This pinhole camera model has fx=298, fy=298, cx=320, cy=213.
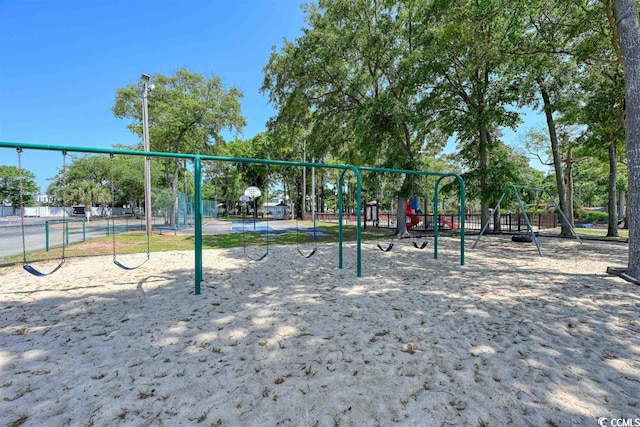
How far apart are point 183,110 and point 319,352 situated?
57.5 feet

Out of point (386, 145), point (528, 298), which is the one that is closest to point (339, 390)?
point (528, 298)

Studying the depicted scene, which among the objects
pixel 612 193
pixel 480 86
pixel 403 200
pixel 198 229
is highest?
pixel 480 86

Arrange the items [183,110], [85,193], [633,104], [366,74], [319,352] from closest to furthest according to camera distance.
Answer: [319,352] < [633,104] < [366,74] < [183,110] < [85,193]

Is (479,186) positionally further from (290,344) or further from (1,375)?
(1,375)

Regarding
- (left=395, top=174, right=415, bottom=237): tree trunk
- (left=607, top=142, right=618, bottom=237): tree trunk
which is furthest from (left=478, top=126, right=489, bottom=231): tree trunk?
(left=607, top=142, right=618, bottom=237): tree trunk

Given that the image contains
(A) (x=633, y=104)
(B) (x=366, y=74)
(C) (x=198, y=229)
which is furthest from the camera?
(B) (x=366, y=74)

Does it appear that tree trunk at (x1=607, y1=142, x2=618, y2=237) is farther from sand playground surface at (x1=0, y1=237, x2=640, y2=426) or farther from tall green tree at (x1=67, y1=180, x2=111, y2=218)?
tall green tree at (x1=67, y1=180, x2=111, y2=218)

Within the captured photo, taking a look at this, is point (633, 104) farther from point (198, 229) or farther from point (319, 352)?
point (198, 229)

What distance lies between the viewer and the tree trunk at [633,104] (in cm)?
515

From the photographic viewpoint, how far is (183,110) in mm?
16812

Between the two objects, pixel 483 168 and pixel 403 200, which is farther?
pixel 483 168

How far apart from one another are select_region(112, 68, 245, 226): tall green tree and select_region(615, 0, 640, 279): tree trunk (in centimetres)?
1711

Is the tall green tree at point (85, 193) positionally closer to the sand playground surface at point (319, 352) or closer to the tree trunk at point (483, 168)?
the sand playground surface at point (319, 352)

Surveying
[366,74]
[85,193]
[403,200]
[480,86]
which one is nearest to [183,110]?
[366,74]
